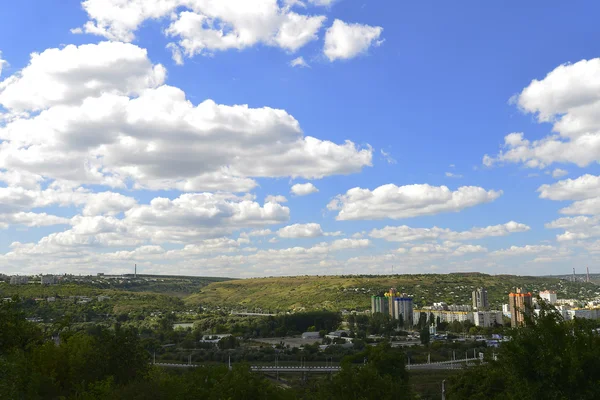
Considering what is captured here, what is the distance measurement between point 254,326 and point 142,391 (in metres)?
120

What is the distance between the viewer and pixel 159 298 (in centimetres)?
19700

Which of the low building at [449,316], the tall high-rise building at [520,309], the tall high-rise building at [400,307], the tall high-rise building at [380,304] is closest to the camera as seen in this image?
the tall high-rise building at [520,309]

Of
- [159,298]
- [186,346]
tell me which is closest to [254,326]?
[186,346]

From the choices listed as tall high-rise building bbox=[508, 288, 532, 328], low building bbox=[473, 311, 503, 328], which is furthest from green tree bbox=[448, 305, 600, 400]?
low building bbox=[473, 311, 503, 328]

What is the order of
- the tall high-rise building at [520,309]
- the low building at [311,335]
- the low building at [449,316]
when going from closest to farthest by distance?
1. the tall high-rise building at [520,309]
2. the low building at [311,335]
3. the low building at [449,316]

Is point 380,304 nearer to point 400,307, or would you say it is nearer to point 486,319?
point 400,307

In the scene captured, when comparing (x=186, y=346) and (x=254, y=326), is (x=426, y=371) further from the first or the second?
(x=254, y=326)

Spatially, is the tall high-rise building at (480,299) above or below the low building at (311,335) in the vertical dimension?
above

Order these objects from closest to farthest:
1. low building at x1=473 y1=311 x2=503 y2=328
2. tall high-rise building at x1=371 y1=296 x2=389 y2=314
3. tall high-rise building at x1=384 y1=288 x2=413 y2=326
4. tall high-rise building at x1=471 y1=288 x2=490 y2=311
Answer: low building at x1=473 y1=311 x2=503 y2=328 < tall high-rise building at x1=384 y1=288 x2=413 y2=326 < tall high-rise building at x1=371 y1=296 x2=389 y2=314 < tall high-rise building at x1=471 y1=288 x2=490 y2=311

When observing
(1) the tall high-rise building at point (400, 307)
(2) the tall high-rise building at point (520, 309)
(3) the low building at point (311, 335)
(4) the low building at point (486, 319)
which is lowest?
(3) the low building at point (311, 335)

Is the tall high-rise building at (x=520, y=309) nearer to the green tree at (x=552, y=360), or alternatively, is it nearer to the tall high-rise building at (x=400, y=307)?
the green tree at (x=552, y=360)

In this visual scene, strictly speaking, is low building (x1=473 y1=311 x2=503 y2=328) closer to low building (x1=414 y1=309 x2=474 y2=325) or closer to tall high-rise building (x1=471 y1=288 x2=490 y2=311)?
low building (x1=414 y1=309 x2=474 y2=325)

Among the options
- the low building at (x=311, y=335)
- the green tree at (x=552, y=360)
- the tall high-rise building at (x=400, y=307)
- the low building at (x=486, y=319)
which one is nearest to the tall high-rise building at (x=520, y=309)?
the green tree at (x=552, y=360)

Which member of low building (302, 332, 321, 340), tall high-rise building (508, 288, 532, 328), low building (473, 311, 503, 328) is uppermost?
tall high-rise building (508, 288, 532, 328)
